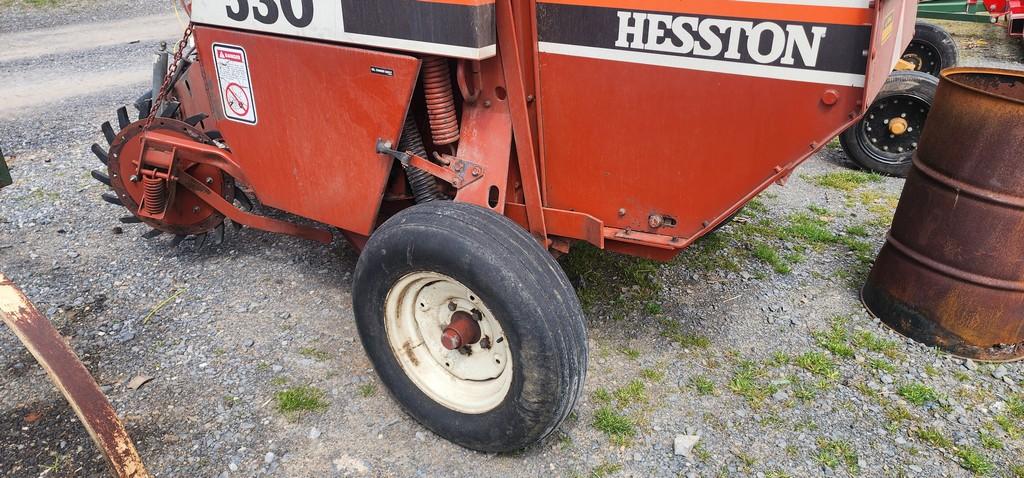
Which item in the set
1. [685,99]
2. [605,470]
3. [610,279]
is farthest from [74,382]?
[610,279]

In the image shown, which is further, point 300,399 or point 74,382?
point 300,399

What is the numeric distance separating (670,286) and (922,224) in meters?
1.18

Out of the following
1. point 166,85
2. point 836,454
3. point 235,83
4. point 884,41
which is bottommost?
point 836,454

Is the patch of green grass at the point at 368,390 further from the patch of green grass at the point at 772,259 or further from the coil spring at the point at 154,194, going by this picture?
Answer: the patch of green grass at the point at 772,259

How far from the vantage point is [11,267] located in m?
3.79

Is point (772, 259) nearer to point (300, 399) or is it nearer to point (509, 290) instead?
point (509, 290)

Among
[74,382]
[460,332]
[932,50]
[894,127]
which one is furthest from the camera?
[932,50]

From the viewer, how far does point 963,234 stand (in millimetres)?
3006

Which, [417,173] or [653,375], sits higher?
[417,173]

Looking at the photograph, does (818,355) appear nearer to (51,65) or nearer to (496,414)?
(496,414)

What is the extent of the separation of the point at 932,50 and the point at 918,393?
450cm

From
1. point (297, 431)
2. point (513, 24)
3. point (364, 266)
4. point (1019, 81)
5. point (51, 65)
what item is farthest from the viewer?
point (51, 65)

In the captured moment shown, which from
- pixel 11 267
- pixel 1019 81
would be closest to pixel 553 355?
pixel 1019 81

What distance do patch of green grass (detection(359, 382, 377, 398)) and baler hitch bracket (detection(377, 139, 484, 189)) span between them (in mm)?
957
